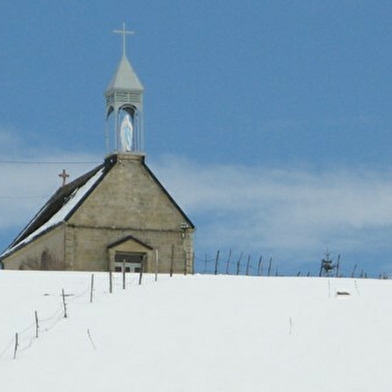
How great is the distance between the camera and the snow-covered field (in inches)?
1737

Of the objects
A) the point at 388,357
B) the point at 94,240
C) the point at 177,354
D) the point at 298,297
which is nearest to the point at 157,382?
the point at 177,354

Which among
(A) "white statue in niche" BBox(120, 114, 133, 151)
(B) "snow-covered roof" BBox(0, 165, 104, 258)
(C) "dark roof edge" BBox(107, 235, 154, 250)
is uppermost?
(A) "white statue in niche" BBox(120, 114, 133, 151)

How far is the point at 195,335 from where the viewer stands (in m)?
48.6

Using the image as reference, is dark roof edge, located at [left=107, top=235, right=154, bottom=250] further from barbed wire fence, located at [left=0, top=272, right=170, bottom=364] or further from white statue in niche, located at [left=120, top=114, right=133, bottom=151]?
barbed wire fence, located at [left=0, top=272, right=170, bottom=364]

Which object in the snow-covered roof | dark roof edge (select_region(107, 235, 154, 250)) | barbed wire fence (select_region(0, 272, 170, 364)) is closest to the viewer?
barbed wire fence (select_region(0, 272, 170, 364))

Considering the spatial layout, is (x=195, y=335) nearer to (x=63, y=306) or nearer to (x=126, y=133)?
(x=63, y=306)

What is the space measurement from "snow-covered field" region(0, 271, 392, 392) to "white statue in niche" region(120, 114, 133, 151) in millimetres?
16365

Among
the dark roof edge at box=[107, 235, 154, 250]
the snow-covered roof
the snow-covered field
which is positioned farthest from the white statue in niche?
the snow-covered field

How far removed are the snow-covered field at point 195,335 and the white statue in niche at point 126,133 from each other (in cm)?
1636

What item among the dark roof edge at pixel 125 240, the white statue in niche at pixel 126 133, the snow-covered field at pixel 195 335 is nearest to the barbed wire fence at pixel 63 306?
the snow-covered field at pixel 195 335

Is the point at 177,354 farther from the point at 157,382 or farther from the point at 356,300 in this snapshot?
the point at 356,300

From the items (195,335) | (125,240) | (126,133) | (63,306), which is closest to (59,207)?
(126,133)

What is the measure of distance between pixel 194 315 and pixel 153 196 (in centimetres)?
2288

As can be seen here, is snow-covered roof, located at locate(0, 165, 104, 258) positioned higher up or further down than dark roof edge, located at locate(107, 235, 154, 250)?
higher up
